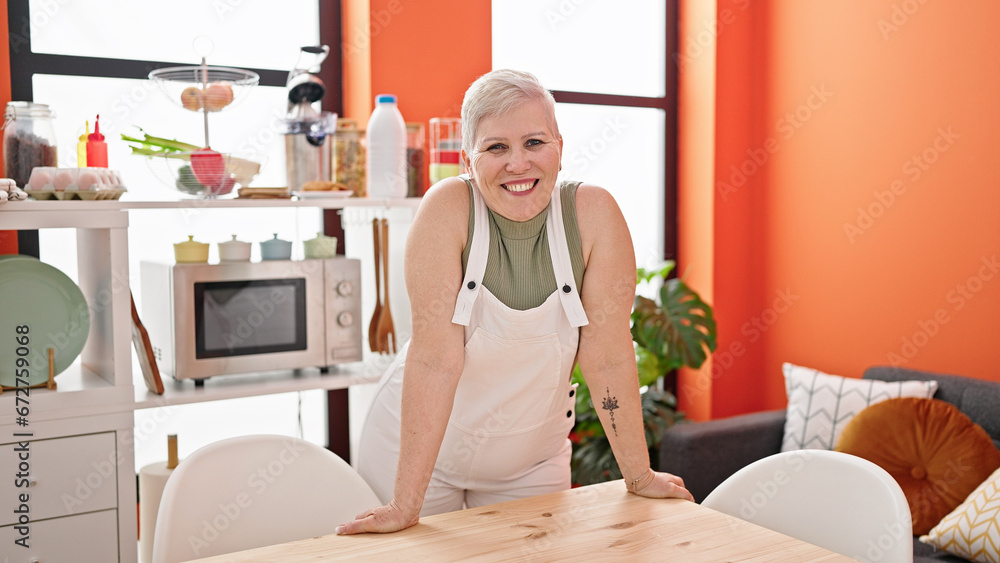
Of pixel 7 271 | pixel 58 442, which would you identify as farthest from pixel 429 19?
pixel 58 442

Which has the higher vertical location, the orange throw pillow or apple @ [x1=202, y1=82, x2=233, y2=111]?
apple @ [x1=202, y1=82, x2=233, y2=111]

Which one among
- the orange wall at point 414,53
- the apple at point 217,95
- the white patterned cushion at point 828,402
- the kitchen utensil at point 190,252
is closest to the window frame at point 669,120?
the orange wall at point 414,53

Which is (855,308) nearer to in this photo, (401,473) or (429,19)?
(429,19)

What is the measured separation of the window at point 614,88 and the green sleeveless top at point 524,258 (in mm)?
1987

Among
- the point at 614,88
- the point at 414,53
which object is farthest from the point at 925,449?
the point at 414,53

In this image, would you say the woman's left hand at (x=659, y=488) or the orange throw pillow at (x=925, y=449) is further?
the orange throw pillow at (x=925, y=449)

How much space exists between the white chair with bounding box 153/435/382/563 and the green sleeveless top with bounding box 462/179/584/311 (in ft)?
1.70

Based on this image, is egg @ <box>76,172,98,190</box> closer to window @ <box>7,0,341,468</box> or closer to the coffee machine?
window @ <box>7,0,341,468</box>

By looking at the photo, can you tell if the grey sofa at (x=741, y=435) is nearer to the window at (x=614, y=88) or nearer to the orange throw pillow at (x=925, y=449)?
the orange throw pillow at (x=925, y=449)

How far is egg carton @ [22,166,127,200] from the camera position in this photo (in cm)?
211

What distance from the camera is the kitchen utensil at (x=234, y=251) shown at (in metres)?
2.47

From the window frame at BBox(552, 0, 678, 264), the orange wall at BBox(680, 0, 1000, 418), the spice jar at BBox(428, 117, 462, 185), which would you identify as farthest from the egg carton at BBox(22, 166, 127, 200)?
the orange wall at BBox(680, 0, 1000, 418)

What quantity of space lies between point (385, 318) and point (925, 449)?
1711mm

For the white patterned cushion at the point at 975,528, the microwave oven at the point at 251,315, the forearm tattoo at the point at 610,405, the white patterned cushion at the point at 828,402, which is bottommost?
the white patterned cushion at the point at 975,528
